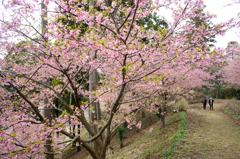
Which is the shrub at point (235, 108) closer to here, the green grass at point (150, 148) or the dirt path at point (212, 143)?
the dirt path at point (212, 143)

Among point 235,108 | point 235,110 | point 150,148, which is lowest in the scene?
point 150,148

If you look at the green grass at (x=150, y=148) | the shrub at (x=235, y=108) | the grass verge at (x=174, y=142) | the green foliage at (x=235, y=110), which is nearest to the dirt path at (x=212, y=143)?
the grass verge at (x=174, y=142)

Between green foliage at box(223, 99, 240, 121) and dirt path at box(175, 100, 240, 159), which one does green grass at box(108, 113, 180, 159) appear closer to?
dirt path at box(175, 100, 240, 159)

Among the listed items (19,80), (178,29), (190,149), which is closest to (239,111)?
(190,149)

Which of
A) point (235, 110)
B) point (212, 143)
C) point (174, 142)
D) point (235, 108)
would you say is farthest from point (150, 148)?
point (235, 108)

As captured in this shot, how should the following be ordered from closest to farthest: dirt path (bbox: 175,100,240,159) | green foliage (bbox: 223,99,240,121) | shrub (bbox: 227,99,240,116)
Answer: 1. dirt path (bbox: 175,100,240,159)
2. green foliage (bbox: 223,99,240,121)
3. shrub (bbox: 227,99,240,116)

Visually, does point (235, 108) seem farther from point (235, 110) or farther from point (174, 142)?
point (174, 142)

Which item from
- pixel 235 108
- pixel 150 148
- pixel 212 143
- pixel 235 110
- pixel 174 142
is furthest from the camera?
pixel 235 108

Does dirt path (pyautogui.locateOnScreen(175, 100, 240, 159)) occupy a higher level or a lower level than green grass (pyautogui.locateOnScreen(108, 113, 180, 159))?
higher

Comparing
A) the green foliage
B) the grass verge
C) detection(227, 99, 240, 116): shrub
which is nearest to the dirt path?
the grass verge

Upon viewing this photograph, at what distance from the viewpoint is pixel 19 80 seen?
476 centimetres

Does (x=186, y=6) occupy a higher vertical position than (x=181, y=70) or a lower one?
higher

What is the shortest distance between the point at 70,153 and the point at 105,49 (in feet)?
45.9

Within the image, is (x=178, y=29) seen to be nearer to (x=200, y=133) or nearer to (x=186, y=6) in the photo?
(x=186, y=6)
